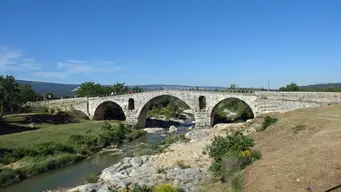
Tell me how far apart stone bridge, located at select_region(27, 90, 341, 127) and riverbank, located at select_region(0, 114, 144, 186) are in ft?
24.9

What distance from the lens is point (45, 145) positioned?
105ft

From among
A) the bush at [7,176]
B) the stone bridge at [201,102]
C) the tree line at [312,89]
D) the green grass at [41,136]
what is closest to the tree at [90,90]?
the stone bridge at [201,102]

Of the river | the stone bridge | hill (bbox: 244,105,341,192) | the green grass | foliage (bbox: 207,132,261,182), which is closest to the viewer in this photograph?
hill (bbox: 244,105,341,192)

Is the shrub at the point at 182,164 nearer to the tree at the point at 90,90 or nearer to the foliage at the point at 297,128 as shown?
the foliage at the point at 297,128

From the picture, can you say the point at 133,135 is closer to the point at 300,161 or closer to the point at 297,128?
the point at 297,128

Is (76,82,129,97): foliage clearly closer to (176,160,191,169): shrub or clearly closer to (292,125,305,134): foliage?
(176,160,191,169): shrub

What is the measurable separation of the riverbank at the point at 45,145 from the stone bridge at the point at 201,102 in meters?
7.59

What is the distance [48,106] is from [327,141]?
193ft

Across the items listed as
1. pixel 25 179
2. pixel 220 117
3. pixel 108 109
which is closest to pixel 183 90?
pixel 220 117

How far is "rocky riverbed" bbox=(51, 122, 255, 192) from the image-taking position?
18420mm

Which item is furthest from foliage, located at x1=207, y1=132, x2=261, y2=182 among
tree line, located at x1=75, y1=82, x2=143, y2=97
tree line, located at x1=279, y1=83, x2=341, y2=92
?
tree line, located at x1=75, y1=82, x2=143, y2=97

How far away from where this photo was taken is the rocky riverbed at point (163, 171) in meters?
18.4

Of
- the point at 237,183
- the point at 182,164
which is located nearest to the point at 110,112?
the point at 182,164

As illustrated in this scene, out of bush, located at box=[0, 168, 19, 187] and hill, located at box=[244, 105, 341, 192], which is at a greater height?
hill, located at box=[244, 105, 341, 192]
